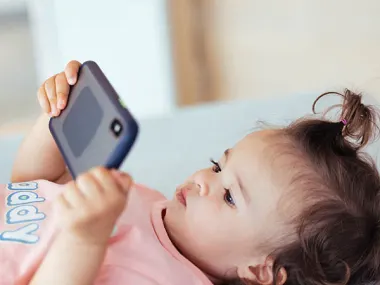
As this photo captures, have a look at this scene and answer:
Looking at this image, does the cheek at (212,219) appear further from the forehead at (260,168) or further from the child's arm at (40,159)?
the child's arm at (40,159)

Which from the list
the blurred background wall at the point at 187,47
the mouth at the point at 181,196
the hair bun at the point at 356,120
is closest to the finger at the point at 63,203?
the mouth at the point at 181,196

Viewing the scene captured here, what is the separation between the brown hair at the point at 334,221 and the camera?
73 cm

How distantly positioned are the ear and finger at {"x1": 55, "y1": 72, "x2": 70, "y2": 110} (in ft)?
0.92

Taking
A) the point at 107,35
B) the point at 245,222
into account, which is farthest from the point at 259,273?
the point at 107,35

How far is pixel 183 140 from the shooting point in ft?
3.39

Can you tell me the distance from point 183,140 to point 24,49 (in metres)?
0.72

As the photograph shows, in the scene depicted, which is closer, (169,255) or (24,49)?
(169,255)

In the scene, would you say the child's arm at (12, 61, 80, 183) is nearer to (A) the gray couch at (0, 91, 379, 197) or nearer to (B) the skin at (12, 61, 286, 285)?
(B) the skin at (12, 61, 286, 285)

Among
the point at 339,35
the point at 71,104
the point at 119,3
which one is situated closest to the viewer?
the point at 71,104

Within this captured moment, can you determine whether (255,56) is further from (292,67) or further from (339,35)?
(339,35)

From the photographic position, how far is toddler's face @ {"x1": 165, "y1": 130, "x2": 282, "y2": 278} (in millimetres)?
741

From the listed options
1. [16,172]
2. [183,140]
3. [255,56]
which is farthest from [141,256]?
[255,56]

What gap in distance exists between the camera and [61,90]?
71cm

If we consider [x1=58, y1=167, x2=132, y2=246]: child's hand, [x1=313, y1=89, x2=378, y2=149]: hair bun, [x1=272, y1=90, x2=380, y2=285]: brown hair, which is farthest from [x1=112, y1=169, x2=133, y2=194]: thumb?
[x1=313, y1=89, x2=378, y2=149]: hair bun
